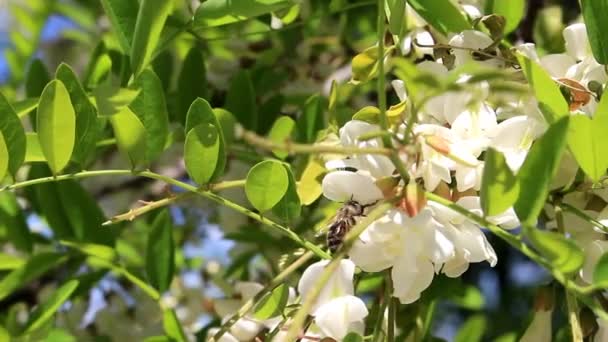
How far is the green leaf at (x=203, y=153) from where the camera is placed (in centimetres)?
50

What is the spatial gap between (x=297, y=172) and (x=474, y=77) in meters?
0.28

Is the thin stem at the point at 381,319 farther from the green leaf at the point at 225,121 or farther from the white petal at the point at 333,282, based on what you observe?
the green leaf at the point at 225,121

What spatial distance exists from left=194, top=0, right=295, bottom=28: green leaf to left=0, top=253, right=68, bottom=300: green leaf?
217mm

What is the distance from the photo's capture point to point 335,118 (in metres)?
0.58

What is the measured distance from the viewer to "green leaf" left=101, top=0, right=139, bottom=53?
54 cm

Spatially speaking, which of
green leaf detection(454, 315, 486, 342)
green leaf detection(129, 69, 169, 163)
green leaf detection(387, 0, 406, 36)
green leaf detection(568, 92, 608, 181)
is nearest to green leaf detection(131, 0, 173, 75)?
green leaf detection(129, 69, 169, 163)

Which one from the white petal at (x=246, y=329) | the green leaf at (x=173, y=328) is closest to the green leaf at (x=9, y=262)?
the green leaf at (x=173, y=328)

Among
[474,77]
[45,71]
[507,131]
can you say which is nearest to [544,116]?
[507,131]

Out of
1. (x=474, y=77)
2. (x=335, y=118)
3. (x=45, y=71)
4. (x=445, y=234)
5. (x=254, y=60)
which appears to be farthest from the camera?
(x=254, y=60)

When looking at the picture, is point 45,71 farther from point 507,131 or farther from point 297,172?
point 507,131

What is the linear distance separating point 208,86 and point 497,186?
0.42 meters

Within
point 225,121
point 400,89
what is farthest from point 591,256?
point 225,121

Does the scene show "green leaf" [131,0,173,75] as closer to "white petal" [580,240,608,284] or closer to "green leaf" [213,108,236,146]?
"green leaf" [213,108,236,146]

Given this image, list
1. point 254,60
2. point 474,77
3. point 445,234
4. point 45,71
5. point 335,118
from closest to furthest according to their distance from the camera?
point 474,77 < point 445,234 < point 335,118 < point 45,71 < point 254,60
